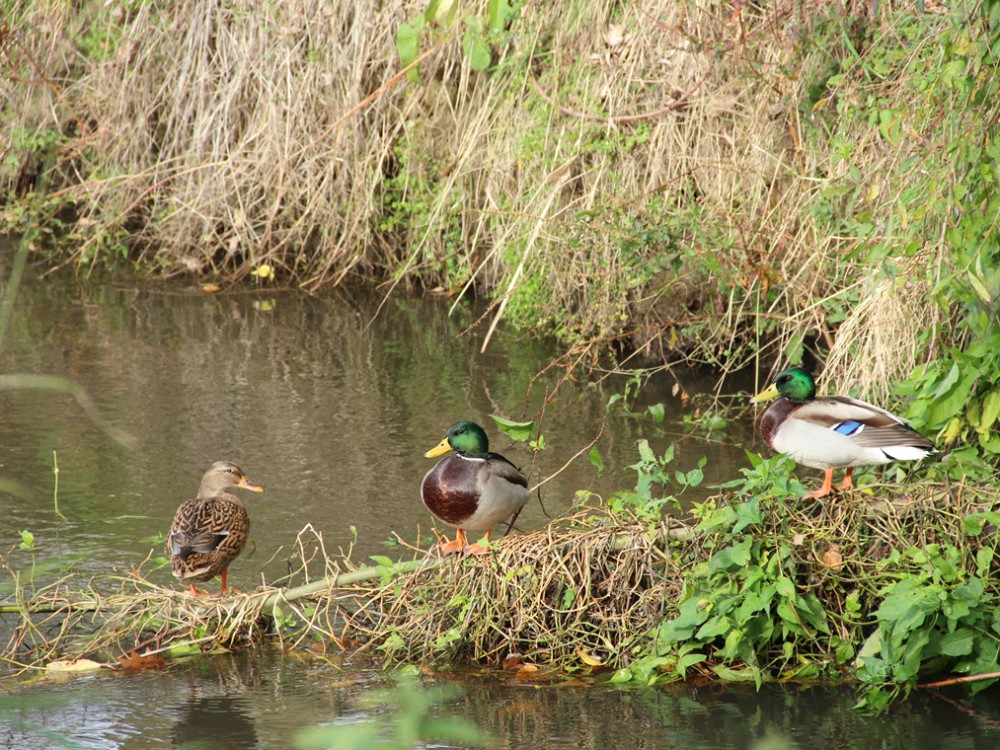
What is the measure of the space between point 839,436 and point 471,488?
121 cm

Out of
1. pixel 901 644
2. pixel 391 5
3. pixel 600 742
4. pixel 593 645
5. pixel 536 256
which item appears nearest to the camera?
pixel 600 742

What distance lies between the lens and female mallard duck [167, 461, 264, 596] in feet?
14.2

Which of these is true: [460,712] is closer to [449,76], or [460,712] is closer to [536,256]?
[536,256]

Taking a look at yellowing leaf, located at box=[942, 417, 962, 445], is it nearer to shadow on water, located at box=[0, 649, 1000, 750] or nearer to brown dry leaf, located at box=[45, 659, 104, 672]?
shadow on water, located at box=[0, 649, 1000, 750]

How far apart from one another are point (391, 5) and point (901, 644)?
18.3 ft

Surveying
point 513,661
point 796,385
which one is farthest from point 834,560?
point 513,661

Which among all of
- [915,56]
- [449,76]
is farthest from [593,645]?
[449,76]

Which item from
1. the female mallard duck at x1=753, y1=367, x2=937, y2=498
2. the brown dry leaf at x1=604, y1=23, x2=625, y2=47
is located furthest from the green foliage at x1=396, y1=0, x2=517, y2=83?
the female mallard duck at x1=753, y1=367, x2=937, y2=498

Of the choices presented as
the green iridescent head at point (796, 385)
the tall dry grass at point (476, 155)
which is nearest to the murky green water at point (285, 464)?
the tall dry grass at point (476, 155)

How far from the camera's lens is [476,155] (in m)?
7.88

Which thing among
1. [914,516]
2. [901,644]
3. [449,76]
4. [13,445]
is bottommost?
[13,445]

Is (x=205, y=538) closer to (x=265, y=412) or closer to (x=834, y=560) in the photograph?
(x=834, y=560)

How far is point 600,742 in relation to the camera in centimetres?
357

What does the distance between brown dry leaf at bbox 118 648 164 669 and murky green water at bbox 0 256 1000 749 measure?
0.06 meters
